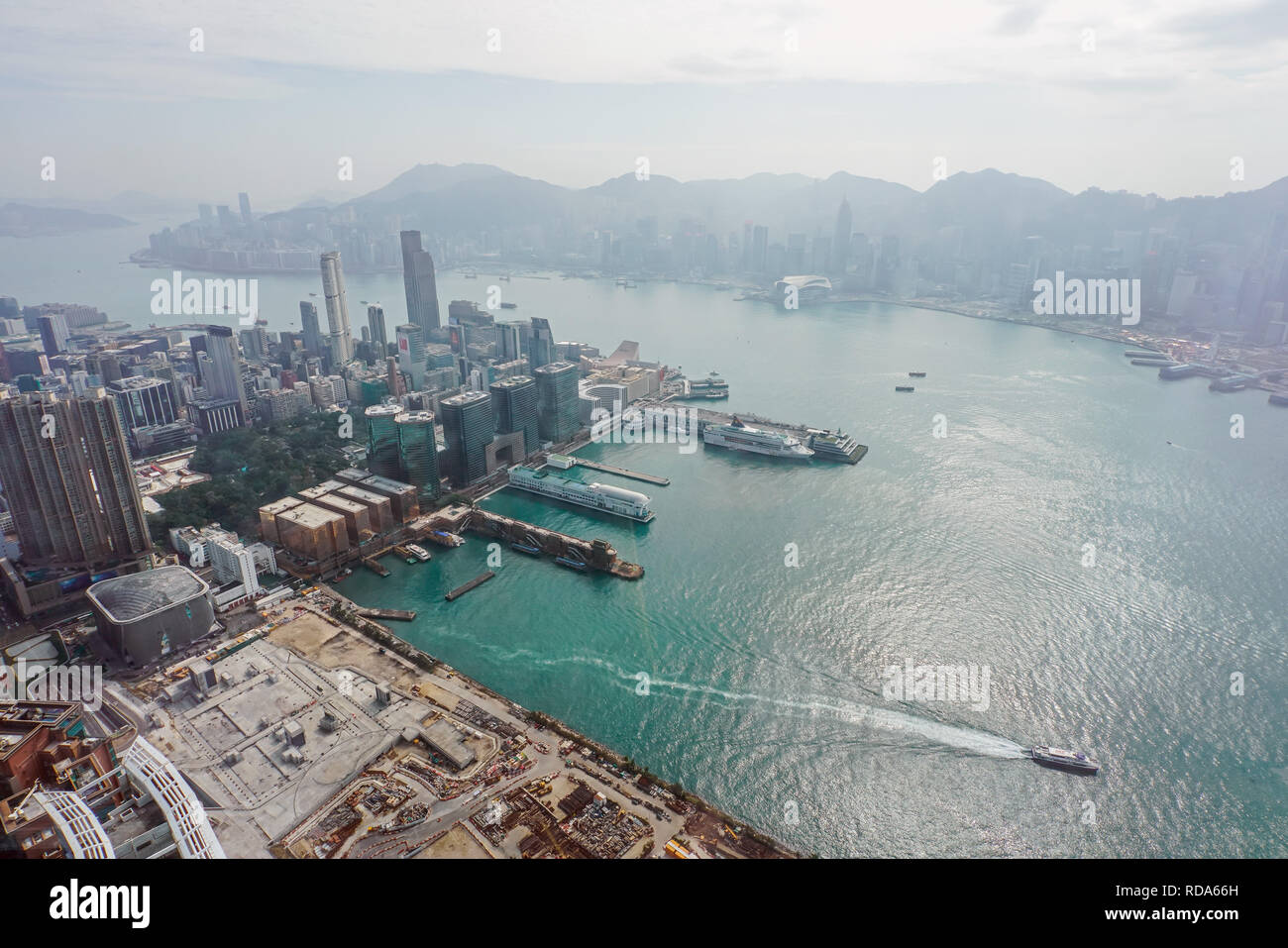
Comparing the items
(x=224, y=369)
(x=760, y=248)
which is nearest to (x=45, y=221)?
(x=224, y=369)

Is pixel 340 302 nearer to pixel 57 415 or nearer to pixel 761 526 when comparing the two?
pixel 57 415

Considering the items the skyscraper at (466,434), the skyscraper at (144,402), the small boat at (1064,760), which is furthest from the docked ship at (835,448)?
the skyscraper at (144,402)

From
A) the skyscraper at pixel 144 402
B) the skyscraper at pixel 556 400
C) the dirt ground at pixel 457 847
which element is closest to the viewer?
the dirt ground at pixel 457 847

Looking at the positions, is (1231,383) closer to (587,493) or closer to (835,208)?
(587,493)

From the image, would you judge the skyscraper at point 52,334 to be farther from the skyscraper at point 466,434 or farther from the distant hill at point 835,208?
the distant hill at point 835,208

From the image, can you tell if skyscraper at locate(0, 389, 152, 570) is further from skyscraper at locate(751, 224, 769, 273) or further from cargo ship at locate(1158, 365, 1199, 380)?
skyscraper at locate(751, 224, 769, 273)

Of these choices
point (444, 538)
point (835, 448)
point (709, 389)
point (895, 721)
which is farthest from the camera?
point (709, 389)
